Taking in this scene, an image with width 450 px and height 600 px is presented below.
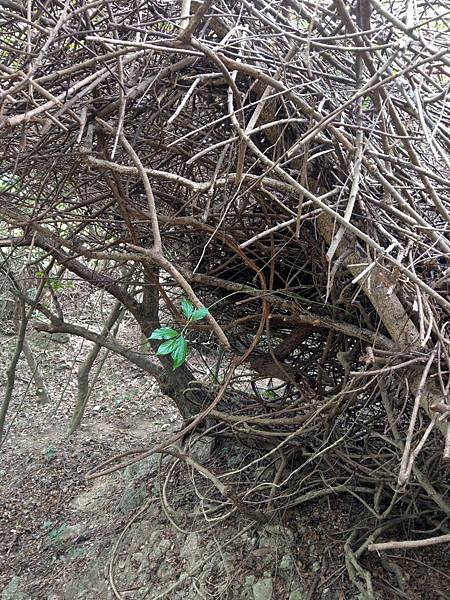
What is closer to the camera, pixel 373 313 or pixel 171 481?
pixel 373 313

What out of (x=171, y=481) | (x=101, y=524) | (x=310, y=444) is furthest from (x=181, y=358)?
(x=101, y=524)

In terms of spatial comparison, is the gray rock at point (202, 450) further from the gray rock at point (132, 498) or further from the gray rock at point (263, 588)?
the gray rock at point (263, 588)

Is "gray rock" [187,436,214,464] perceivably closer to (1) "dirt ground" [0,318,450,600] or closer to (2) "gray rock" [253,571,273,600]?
(1) "dirt ground" [0,318,450,600]

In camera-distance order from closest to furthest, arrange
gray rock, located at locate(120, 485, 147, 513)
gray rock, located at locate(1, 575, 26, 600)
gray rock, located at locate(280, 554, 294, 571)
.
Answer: gray rock, located at locate(280, 554, 294, 571)
gray rock, located at locate(1, 575, 26, 600)
gray rock, located at locate(120, 485, 147, 513)

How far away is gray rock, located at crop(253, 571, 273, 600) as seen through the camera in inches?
89.7

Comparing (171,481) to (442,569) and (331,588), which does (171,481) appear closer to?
(331,588)

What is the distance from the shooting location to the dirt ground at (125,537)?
221 cm

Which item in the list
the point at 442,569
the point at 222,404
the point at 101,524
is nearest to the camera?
the point at 442,569

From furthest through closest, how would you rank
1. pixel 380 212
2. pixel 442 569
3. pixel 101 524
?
pixel 101 524 < pixel 442 569 < pixel 380 212

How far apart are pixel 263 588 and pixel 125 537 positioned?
0.92 metres

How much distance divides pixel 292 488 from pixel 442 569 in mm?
652

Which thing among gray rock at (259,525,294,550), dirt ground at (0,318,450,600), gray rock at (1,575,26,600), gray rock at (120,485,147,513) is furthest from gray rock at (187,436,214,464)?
gray rock at (1,575,26,600)

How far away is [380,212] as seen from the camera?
1.37m

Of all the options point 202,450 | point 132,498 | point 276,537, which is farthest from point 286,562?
point 132,498
